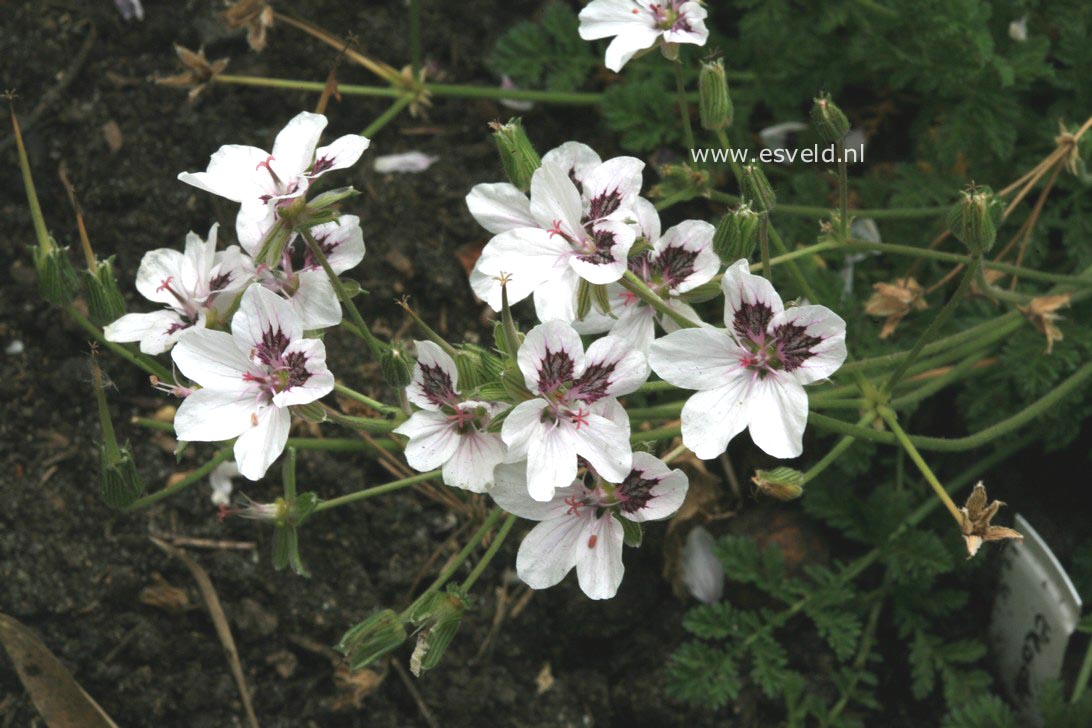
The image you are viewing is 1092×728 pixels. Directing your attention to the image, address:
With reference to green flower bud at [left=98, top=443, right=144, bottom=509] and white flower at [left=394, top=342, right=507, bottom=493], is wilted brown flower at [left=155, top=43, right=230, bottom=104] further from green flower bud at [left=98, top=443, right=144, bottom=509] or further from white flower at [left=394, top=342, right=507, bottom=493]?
white flower at [left=394, top=342, right=507, bottom=493]

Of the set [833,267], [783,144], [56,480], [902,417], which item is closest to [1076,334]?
[902,417]

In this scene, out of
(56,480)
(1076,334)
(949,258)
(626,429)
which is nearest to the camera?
(626,429)

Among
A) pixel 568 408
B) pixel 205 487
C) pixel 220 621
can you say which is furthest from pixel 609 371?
pixel 205 487

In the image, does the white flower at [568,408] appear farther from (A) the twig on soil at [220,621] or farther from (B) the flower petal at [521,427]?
(A) the twig on soil at [220,621]

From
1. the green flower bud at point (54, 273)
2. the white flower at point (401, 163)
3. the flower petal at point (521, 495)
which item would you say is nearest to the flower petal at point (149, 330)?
the green flower bud at point (54, 273)

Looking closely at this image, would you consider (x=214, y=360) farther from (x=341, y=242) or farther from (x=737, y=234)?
(x=737, y=234)

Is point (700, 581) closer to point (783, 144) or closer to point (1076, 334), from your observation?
point (1076, 334)
